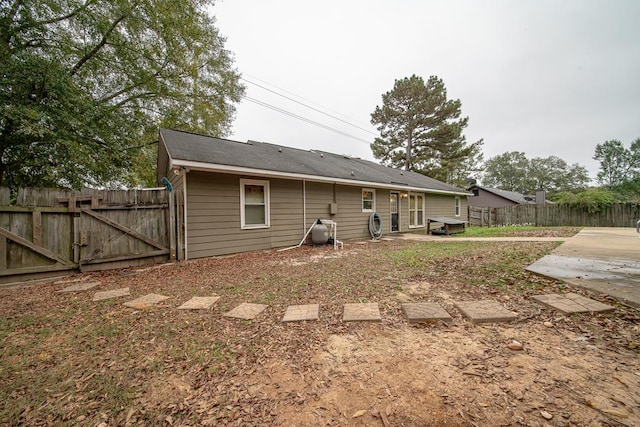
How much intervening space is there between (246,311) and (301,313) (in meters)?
0.65

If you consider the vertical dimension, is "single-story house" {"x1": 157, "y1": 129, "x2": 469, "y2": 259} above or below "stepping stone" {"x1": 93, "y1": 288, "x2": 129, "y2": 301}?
above

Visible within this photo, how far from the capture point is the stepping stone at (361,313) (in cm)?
241

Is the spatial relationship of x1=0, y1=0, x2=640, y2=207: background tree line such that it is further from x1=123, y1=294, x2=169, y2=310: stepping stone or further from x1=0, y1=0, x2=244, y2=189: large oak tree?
x1=123, y1=294, x2=169, y2=310: stepping stone

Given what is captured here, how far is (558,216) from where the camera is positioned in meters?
14.9

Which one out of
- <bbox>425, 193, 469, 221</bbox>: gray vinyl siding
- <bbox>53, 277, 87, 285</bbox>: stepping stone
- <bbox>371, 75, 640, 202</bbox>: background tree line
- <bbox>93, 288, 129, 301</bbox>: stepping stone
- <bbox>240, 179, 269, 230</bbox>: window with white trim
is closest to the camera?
<bbox>93, 288, 129, 301</bbox>: stepping stone

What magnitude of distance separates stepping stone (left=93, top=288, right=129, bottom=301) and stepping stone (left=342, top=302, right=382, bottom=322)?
3259 millimetres

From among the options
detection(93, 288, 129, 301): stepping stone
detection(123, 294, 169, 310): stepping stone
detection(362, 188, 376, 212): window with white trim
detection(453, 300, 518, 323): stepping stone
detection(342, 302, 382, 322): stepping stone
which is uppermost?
detection(362, 188, 376, 212): window with white trim

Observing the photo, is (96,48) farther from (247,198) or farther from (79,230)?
(247,198)

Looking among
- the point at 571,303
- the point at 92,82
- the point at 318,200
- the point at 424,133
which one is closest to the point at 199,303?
the point at 571,303

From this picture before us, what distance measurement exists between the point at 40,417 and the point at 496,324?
3.40 meters

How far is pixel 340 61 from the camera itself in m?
16.5

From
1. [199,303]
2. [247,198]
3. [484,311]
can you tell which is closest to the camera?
[484,311]

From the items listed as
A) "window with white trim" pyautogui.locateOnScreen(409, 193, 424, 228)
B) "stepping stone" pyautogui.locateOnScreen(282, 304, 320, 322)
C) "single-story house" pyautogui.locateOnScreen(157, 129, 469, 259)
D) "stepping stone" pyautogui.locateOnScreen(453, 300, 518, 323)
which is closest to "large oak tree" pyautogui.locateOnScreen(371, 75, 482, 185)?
"window with white trim" pyautogui.locateOnScreen(409, 193, 424, 228)

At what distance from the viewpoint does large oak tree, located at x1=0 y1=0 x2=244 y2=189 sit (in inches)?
257
